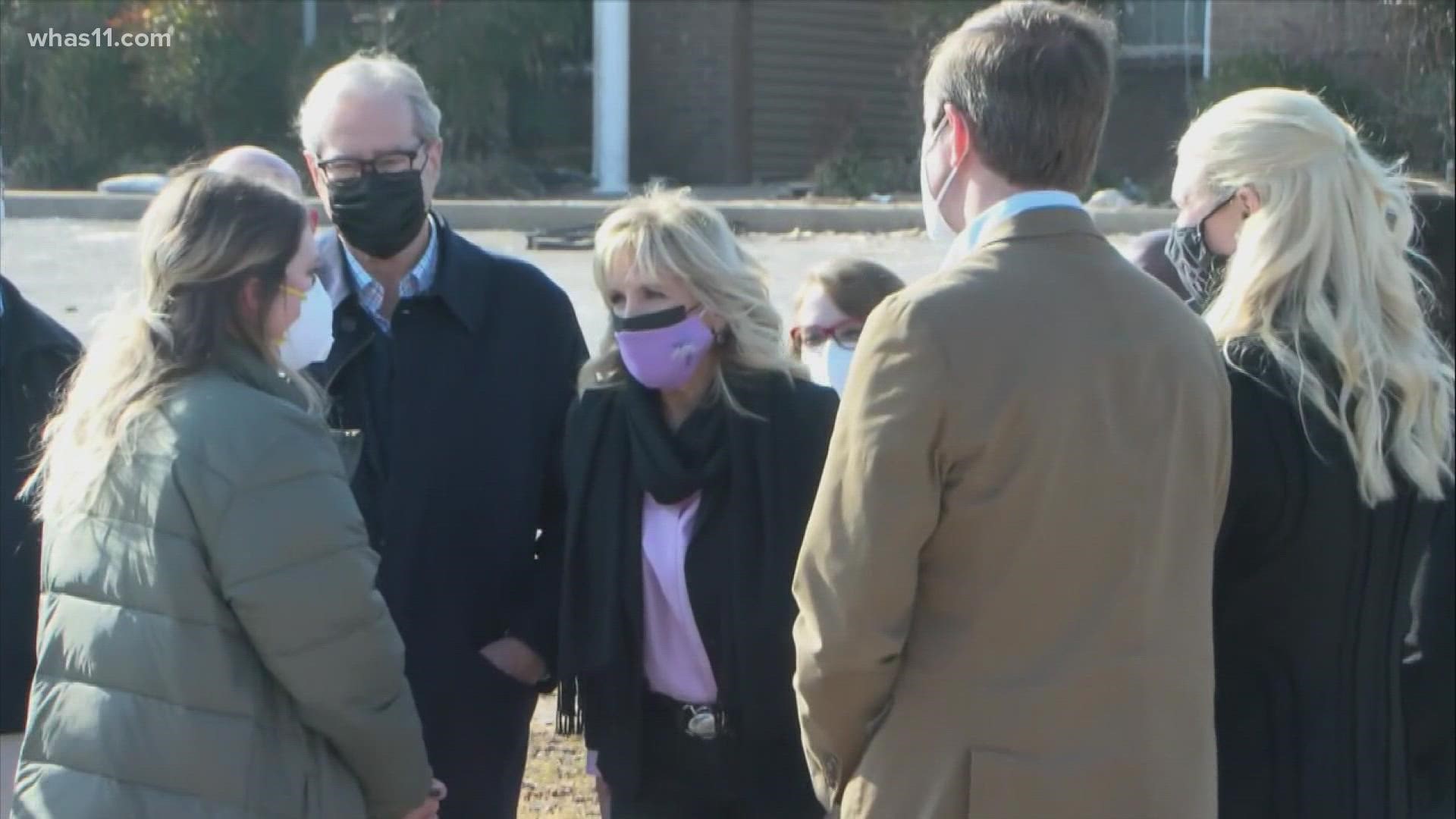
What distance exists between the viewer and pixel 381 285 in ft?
12.3

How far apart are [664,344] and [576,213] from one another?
10.3 m

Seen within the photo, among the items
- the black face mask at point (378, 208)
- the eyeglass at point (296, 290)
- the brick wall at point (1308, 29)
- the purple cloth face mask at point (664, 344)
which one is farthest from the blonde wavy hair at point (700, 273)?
the brick wall at point (1308, 29)

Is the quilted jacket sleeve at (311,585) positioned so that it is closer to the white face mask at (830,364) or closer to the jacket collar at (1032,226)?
the jacket collar at (1032,226)

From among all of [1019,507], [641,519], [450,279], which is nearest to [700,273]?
[641,519]

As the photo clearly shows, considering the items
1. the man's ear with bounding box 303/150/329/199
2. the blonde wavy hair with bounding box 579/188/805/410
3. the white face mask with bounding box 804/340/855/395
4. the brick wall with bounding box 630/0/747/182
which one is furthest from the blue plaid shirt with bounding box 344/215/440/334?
the brick wall with bounding box 630/0/747/182

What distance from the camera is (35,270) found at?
1095 cm

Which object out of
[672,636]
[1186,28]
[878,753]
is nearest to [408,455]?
[672,636]

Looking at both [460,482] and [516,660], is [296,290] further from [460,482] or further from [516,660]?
[516,660]

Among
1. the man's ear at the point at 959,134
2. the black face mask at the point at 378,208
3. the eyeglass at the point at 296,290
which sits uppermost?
the man's ear at the point at 959,134

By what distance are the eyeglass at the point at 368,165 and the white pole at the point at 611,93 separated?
12.9m

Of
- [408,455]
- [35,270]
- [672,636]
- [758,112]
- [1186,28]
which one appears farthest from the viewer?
[758,112]

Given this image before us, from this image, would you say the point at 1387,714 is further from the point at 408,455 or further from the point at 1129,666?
the point at 408,455

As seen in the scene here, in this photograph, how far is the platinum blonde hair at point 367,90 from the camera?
365 cm

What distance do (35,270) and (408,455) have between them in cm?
817
